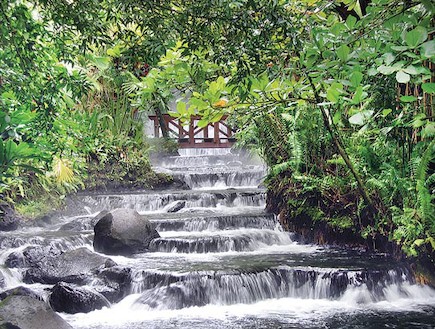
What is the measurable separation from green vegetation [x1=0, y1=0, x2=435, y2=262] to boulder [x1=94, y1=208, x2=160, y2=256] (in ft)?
8.16

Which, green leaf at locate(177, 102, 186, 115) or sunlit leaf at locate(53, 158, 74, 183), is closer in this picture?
green leaf at locate(177, 102, 186, 115)

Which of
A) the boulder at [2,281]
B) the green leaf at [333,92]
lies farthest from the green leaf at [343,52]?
the boulder at [2,281]

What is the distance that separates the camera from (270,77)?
269 cm

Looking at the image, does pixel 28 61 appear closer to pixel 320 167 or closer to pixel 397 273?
pixel 397 273

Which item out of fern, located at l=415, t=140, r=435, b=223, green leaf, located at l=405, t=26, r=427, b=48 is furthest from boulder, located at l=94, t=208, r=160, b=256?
green leaf, located at l=405, t=26, r=427, b=48

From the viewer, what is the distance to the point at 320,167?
28.1 feet

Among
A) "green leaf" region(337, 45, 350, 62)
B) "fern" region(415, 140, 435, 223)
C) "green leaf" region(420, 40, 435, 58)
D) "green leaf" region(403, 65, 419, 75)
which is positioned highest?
"green leaf" region(337, 45, 350, 62)

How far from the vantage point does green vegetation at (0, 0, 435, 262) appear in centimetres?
231

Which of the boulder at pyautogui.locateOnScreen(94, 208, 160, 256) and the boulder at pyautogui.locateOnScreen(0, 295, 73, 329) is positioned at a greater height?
the boulder at pyautogui.locateOnScreen(94, 208, 160, 256)

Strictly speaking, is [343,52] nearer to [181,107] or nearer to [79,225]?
[181,107]

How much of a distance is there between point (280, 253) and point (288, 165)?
169 centimetres

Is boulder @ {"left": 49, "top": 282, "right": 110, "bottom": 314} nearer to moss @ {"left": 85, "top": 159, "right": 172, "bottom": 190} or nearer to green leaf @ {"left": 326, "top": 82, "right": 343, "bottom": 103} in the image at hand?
green leaf @ {"left": 326, "top": 82, "right": 343, "bottom": 103}

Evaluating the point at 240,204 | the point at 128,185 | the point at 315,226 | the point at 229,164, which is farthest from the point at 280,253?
the point at 229,164

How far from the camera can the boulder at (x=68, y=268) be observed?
22.1 feet
